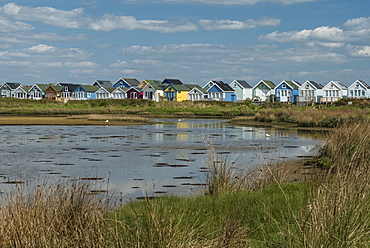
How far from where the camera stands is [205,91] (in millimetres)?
127000

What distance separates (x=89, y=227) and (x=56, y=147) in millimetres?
20039

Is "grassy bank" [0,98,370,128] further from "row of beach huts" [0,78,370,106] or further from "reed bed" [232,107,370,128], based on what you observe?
"row of beach huts" [0,78,370,106]

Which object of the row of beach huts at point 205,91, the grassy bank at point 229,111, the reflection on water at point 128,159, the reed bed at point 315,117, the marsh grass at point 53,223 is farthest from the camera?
the row of beach huts at point 205,91

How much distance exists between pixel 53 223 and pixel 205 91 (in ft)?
396

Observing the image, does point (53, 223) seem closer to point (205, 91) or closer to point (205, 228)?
point (205, 228)

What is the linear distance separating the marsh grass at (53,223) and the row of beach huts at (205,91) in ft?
340

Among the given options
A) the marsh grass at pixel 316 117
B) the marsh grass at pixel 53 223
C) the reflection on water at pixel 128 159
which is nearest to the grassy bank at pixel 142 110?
the marsh grass at pixel 316 117

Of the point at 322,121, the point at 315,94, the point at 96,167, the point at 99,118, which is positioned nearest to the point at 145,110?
the point at 99,118

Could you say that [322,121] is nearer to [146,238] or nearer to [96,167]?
[96,167]

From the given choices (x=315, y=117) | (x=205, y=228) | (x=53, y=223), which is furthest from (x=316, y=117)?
(x=53, y=223)

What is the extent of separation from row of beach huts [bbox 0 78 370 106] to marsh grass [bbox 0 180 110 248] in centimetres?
10374

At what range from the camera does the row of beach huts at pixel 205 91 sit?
11394cm

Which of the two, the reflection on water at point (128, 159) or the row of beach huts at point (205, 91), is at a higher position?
the row of beach huts at point (205, 91)

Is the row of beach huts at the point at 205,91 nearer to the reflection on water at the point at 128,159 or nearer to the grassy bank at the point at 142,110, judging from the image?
the grassy bank at the point at 142,110
